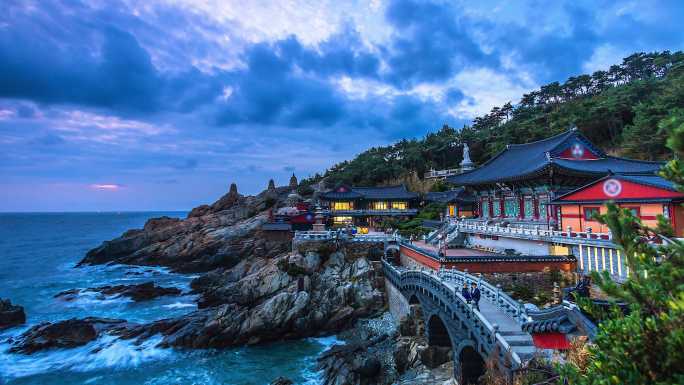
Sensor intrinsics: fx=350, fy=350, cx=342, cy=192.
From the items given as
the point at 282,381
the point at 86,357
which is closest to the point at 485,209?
the point at 282,381

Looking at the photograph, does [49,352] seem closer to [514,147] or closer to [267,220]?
[267,220]

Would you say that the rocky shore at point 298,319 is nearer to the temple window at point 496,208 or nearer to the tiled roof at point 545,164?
the temple window at point 496,208

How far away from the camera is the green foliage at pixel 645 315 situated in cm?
554

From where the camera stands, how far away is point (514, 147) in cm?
4609

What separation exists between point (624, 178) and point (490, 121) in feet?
277

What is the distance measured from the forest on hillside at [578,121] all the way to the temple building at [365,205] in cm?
1688

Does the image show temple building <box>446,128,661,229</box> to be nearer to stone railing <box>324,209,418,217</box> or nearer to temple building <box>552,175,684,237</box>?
temple building <box>552,175,684,237</box>

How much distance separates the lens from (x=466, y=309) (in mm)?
17875

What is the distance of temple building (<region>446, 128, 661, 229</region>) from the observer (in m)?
30.4

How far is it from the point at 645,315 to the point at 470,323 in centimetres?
1121

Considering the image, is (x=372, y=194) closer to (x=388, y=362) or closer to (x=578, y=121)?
(x=578, y=121)

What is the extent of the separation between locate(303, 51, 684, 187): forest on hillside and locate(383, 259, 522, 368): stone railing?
39.3m

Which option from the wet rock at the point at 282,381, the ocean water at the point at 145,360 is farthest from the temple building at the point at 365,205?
the wet rock at the point at 282,381

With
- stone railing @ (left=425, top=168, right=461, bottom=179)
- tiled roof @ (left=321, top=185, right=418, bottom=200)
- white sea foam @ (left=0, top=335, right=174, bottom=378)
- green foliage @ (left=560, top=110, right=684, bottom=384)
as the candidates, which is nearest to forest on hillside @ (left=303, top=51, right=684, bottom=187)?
stone railing @ (left=425, top=168, right=461, bottom=179)
